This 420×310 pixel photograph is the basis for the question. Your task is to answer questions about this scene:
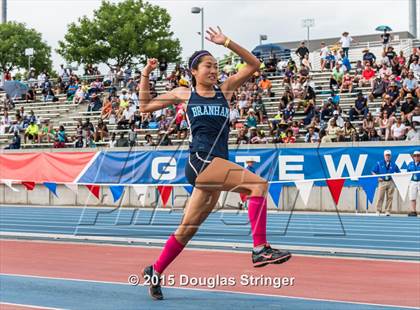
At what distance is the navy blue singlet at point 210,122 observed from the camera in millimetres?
6070

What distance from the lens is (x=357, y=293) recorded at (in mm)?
8203

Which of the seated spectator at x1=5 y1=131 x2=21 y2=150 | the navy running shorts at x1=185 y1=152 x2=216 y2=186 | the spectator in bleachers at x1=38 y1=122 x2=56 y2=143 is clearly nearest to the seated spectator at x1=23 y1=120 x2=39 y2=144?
the spectator in bleachers at x1=38 y1=122 x2=56 y2=143

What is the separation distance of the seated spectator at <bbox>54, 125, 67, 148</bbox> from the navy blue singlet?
2177 centimetres

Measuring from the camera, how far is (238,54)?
19.6 feet

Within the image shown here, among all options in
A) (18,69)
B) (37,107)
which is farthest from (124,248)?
(18,69)

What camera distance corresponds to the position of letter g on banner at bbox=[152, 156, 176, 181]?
76.6 ft

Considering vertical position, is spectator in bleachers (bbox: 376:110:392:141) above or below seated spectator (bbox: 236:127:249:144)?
above

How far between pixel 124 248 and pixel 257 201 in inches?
301

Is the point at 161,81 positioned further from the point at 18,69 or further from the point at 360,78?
the point at 18,69

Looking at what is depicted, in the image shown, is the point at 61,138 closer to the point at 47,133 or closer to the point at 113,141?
the point at 47,133

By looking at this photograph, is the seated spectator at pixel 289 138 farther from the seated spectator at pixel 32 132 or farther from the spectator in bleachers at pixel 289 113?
the seated spectator at pixel 32 132

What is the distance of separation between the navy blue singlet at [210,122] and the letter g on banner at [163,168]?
17087 millimetres

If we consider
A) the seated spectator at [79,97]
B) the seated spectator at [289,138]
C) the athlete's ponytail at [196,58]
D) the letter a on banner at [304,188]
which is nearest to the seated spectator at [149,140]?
the seated spectator at [289,138]

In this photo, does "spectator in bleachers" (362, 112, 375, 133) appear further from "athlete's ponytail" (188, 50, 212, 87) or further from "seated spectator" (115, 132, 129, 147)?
"athlete's ponytail" (188, 50, 212, 87)
